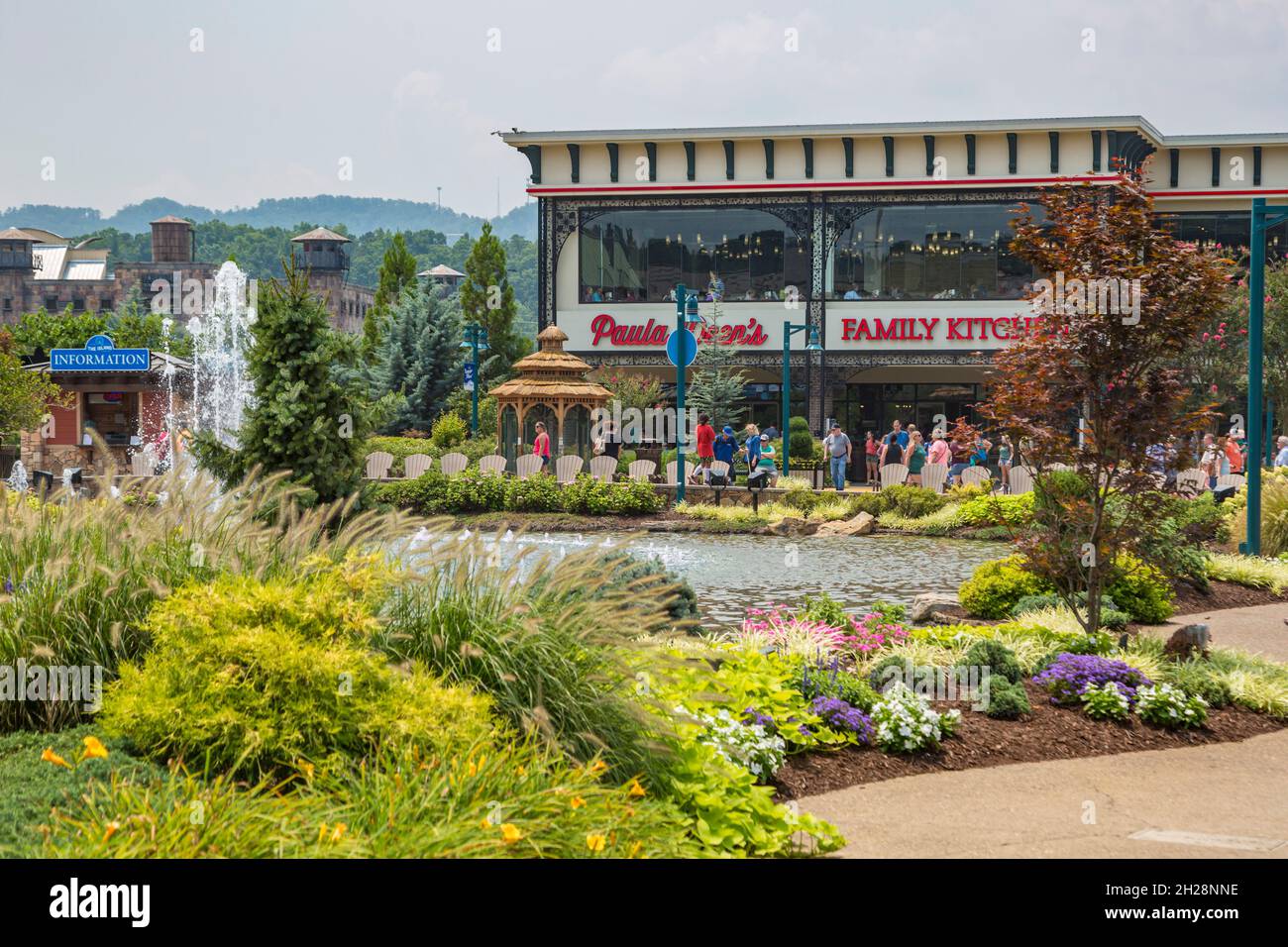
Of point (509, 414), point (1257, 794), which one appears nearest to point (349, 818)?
point (1257, 794)

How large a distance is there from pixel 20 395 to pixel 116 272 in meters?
80.5

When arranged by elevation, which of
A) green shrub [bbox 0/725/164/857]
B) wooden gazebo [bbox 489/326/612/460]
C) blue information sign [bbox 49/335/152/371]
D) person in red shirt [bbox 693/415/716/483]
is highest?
blue information sign [bbox 49/335/152/371]

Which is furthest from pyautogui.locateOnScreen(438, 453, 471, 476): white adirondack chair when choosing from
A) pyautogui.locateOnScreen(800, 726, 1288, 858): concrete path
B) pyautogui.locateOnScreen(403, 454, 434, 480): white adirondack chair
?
pyautogui.locateOnScreen(800, 726, 1288, 858): concrete path

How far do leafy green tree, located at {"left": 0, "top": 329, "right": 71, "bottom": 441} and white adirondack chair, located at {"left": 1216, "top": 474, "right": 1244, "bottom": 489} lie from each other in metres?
30.7

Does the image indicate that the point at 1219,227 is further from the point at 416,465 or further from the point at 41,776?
the point at 41,776

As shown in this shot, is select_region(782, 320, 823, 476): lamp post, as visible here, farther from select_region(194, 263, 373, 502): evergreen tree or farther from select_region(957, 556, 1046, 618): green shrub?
select_region(194, 263, 373, 502): evergreen tree

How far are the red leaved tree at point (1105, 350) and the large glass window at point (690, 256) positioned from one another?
1373 inches

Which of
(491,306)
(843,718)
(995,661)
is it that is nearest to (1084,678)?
(995,661)

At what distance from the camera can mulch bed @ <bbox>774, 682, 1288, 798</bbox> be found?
728 cm
